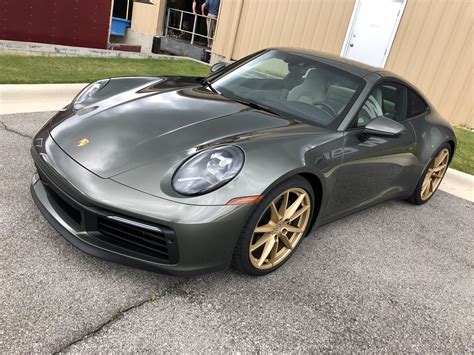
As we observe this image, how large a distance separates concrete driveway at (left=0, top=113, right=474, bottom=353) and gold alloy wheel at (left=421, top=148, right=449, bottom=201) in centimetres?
110

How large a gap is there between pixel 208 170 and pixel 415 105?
2.54m

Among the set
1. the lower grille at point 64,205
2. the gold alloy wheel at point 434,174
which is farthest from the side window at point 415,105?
the lower grille at point 64,205

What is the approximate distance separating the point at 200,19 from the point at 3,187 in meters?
12.6

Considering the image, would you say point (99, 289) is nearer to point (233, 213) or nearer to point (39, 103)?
point (233, 213)

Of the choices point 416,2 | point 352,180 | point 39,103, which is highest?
point 416,2

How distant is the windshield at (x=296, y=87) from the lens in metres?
3.14

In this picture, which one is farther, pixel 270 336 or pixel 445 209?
pixel 445 209

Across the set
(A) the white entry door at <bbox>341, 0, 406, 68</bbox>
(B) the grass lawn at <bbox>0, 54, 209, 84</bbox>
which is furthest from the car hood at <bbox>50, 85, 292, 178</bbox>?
(A) the white entry door at <bbox>341, 0, 406, 68</bbox>

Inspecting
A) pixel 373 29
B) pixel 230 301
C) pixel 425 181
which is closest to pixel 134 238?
pixel 230 301

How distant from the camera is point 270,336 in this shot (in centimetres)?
220

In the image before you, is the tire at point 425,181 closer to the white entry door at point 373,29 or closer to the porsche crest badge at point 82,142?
the porsche crest badge at point 82,142

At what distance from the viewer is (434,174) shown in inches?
175

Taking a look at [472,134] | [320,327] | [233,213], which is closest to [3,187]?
[233,213]

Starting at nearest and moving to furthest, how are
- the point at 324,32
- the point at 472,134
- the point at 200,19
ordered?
the point at 472,134, the point at 324,32, the point at 200,19
